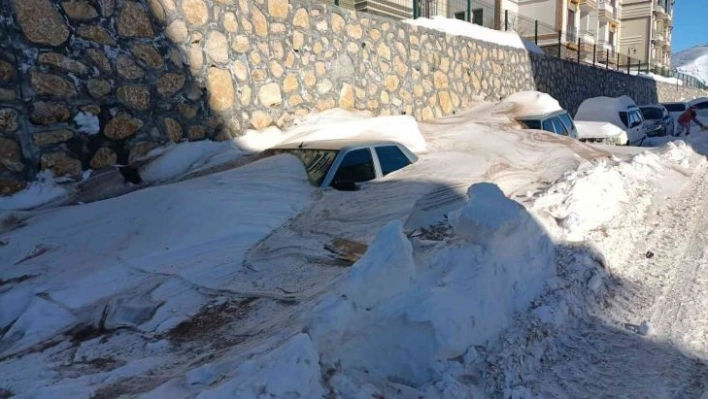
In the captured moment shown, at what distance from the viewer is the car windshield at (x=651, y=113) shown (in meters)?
18.6

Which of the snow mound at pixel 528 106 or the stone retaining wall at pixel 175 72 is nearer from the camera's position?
the stone retaining wall at pixel 175 72

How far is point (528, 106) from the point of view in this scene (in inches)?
462

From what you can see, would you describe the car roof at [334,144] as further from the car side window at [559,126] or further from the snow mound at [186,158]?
the car side window at [559,126]

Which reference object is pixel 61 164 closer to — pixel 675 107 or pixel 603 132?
pixel 603 132

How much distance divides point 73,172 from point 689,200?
7961mm

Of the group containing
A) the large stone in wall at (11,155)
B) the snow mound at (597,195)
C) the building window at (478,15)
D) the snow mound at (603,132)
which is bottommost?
the snow mound at (603,132)

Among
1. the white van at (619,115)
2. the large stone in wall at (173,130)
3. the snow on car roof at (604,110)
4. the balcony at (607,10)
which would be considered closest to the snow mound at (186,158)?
the large stone in wall at (173,130)

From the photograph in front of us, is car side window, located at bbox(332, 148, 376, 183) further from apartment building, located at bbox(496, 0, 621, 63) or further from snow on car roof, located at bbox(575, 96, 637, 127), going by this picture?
apartment building, located at bbox(496, 0, 621, 63)

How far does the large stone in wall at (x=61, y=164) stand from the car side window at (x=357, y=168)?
303cm

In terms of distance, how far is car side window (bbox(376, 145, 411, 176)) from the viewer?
6465 mm

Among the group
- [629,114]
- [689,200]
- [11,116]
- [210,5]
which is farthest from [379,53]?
[629,114]

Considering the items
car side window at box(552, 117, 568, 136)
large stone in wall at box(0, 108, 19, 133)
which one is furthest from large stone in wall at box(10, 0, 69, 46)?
car side window at box(552, 117, 568, 136)

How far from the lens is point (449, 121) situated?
1147 centimetres

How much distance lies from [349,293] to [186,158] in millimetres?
4785
